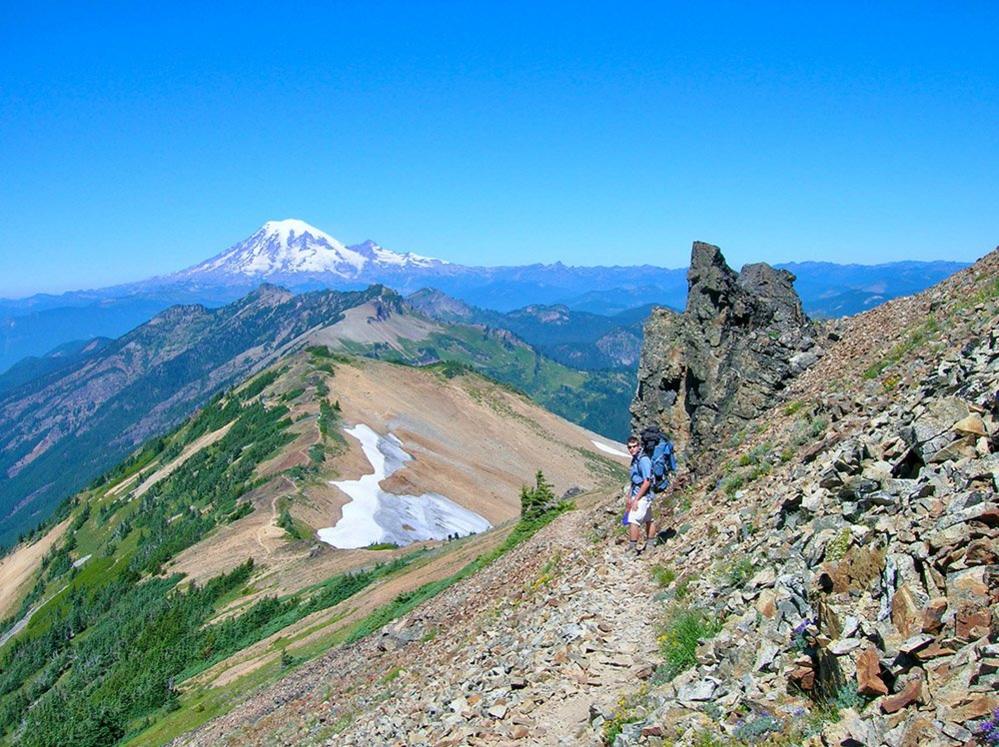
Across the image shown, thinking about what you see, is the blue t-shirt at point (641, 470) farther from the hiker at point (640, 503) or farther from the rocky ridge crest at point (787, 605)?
the rocky ridge crest at point (787, 605)

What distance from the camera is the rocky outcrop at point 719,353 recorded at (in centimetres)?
2427

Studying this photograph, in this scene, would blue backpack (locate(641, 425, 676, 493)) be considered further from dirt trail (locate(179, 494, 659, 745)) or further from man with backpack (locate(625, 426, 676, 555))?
dirt trail (locate(179, 494, 659, 745))

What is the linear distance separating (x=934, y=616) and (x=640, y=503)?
1095 centimetres

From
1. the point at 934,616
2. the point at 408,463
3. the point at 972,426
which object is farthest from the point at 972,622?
the point at 408,463

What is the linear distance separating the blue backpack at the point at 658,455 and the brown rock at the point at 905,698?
36.6 feet

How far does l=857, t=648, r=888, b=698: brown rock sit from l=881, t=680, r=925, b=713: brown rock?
28 centimetres

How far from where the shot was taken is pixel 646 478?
58.6ft

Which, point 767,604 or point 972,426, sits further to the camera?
point 767,604

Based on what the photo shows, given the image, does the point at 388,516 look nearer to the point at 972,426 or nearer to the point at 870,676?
the point at 972,426

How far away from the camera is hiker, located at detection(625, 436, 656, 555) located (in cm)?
1791

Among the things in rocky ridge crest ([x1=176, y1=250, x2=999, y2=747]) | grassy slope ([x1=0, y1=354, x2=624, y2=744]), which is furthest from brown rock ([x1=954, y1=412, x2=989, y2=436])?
grassy slope ([x1=0, y1=354, x2=624, y2=744])

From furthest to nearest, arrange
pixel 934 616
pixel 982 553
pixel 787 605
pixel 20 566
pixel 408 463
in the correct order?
pixel 20 566 < pixel 408 463 < pixel 787 605 < pixel 982 553 < pixel 934 616

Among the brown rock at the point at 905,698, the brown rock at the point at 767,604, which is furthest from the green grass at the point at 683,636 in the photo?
the brown rock at the point at 905,698

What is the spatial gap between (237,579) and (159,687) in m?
20.4
